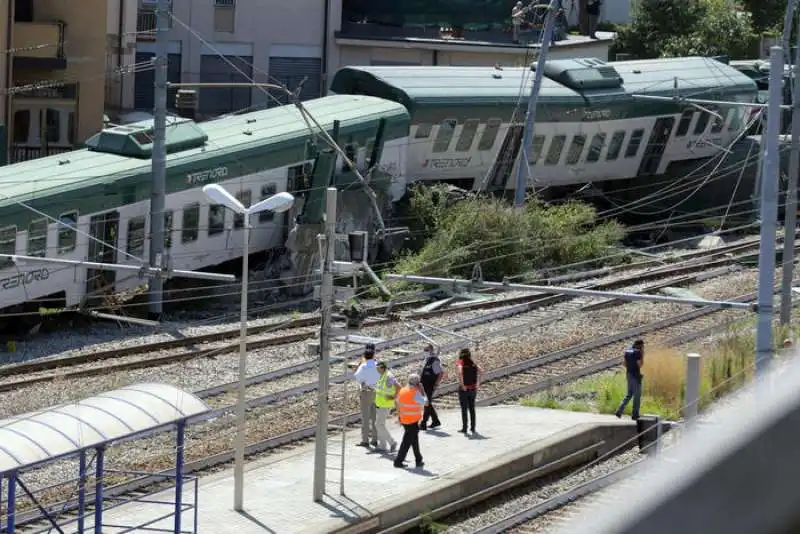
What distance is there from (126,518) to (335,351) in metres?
9.97

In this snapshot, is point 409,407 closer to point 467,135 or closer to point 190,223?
point 190,223

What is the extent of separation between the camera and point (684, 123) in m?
39.1

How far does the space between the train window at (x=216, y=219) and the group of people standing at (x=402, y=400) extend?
933cm

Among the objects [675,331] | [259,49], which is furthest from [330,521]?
[259,49]

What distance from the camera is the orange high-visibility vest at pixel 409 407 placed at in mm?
16797

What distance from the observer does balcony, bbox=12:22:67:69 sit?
35.7 meters

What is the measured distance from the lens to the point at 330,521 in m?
14.8

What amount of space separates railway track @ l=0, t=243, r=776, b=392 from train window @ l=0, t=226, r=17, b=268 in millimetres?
2073

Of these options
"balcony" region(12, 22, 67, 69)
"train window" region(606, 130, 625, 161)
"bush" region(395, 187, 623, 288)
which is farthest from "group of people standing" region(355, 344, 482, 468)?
"balcony" region(12, 22, 67, 69)

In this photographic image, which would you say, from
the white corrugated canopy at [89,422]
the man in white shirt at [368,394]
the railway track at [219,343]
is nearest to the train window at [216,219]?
the railway track at [219,343]

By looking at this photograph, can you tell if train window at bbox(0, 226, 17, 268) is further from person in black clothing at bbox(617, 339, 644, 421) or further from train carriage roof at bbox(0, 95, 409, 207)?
person in black clothing at bbox(617, 339, 644, 421)

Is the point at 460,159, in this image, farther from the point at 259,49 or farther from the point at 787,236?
the point at 259,49

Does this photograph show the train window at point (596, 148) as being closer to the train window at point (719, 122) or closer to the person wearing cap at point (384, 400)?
the train window at point (719, 122)

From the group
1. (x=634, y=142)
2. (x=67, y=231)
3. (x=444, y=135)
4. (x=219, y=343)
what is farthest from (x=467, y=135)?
(x=67, y=231)
